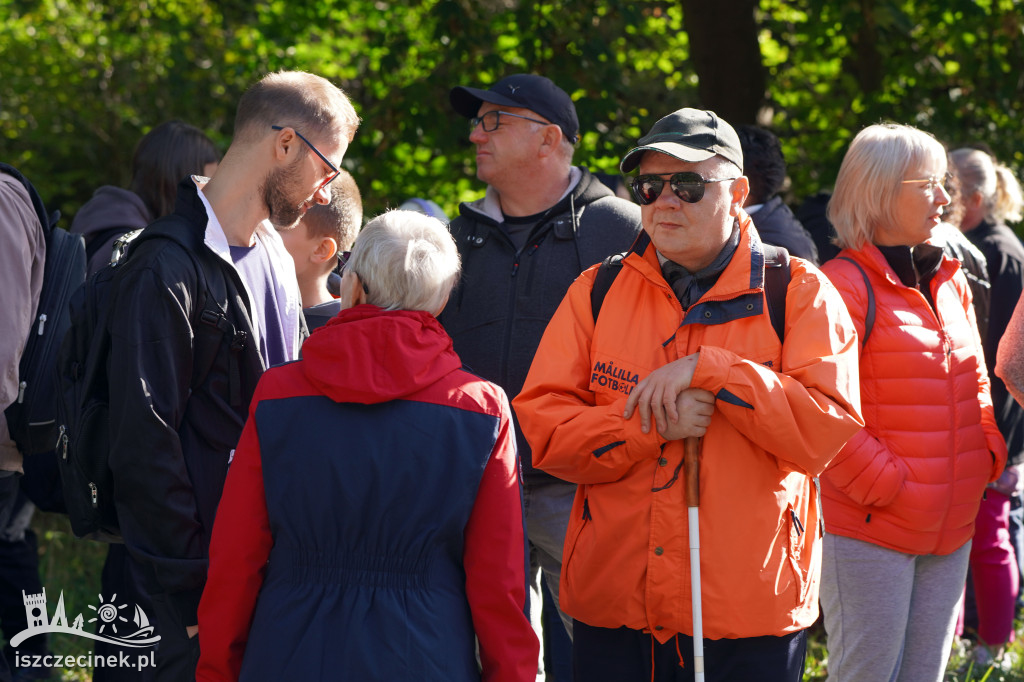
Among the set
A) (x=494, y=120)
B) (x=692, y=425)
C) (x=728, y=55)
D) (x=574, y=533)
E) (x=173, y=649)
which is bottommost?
(x=173, y=649)

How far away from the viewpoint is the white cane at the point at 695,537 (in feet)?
8.14

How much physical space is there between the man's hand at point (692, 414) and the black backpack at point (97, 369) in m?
1.19

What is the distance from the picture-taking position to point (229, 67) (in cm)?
823

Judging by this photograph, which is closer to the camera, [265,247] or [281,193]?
[281,193]

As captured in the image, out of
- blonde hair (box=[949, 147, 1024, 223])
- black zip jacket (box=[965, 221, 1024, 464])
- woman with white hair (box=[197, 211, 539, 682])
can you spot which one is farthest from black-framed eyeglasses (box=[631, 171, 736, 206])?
blonde hair (box=[949, 147, 1024, 223])

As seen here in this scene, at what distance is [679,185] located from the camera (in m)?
2.69

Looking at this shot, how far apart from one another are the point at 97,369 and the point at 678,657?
169 cm

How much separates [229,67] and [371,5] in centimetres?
127

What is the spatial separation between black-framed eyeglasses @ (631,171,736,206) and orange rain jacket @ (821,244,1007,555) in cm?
82

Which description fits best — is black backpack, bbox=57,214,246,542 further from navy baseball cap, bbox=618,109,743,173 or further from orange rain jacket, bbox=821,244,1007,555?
orange rain jacket, bbox=821,244,1007,555

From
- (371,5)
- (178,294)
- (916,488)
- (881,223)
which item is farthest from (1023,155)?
(178,294)

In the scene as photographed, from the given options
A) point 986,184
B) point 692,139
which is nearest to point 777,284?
point 692,139

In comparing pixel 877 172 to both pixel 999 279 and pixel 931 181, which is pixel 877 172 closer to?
pixel 931 181

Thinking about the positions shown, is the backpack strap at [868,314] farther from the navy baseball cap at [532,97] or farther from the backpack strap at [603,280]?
the navy baseball cap at [532,97]
